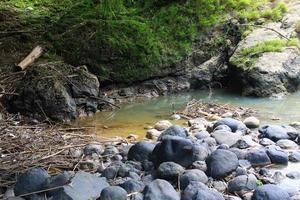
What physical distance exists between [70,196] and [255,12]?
5800 mm

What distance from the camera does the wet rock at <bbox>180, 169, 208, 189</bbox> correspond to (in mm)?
3293

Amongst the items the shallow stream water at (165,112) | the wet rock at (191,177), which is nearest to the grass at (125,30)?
the shallow stream water at (165,112)

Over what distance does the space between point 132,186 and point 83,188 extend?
1.12ft

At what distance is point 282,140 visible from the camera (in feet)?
13.9

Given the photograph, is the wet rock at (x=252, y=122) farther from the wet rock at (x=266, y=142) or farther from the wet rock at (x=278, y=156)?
the wet rock at (x=278, y=156)

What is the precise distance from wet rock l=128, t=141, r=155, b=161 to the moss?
343cm

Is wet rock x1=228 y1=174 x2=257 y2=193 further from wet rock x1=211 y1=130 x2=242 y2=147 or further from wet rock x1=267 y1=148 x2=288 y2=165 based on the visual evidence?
wet rock x1=211 y1=130 x2=242 y2=147

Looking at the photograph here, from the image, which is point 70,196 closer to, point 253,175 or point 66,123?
point 253,175

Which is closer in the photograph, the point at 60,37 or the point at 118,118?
the point at 118,118

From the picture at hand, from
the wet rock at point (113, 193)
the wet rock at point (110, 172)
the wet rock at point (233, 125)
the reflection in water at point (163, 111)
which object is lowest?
the reflection in water at point (163, 111)

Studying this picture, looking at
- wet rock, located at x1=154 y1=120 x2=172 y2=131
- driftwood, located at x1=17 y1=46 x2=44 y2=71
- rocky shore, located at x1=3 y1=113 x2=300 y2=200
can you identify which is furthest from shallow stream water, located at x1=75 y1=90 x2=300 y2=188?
driftwood, located at x1=17 y1=46 x2=44 y2=71

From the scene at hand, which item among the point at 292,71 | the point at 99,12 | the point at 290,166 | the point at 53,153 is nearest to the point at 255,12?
the point at 292,71

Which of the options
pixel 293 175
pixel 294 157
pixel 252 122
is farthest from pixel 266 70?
pixel 293 175

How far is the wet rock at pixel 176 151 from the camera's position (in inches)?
140
